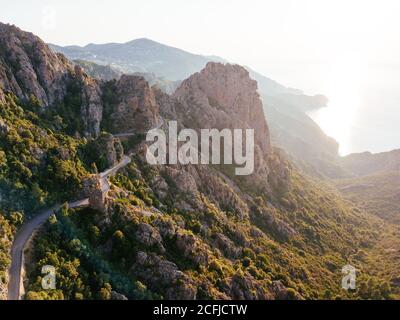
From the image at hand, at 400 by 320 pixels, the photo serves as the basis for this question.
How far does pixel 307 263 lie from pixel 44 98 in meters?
81.9

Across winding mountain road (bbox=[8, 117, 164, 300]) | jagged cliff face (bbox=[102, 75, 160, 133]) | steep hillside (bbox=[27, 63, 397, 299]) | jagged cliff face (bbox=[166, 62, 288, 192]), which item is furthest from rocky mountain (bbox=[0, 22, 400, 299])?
winding mountain road (bbox=[8, 117, 164, 300])

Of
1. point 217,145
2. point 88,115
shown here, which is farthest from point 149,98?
point 217,145

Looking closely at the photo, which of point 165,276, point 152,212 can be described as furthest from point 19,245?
point 152,212

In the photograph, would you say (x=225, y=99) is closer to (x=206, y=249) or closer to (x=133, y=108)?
(x=133, y=108)

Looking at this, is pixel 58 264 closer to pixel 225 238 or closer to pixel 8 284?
pixel 8 284

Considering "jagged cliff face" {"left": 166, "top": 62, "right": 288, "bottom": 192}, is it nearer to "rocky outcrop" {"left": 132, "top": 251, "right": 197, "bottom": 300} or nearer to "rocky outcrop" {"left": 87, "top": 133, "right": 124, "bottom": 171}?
"rocky outcrop" {"left": 87, "top": 133, "right": 124, "bottom": 171}

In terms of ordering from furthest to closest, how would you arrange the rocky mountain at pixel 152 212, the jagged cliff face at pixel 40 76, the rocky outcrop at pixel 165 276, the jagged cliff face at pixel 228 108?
the jagged cliff face at pixel 228 108 < the jagged cliff face at pixel 40 76 < the rocky outcrop at pixel 165 276 < the rocky mountain at pixel 152 212

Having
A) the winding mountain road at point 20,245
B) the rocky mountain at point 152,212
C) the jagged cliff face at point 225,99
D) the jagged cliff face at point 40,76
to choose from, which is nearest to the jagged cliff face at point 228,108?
the jagged cliff face at point 225,99

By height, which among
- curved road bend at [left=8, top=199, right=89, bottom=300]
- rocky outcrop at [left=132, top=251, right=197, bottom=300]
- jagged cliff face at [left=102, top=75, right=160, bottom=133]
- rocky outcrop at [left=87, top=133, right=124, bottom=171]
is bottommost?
rocky outcrop at [left=132, top=251, right=197, bottom=300]

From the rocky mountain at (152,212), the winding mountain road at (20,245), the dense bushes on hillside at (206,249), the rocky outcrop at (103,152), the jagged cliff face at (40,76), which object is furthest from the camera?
the jagged cliff face at (40,76)

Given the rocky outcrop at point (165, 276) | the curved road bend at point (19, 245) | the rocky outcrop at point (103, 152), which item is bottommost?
the rocky outcrop at point (165, 276)

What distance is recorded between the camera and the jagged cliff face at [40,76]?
104731 mm

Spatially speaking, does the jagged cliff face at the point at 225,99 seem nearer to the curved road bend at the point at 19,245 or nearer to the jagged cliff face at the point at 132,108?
the jagged cliff face at the point at 132,108

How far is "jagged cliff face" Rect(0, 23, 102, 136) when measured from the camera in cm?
10473
